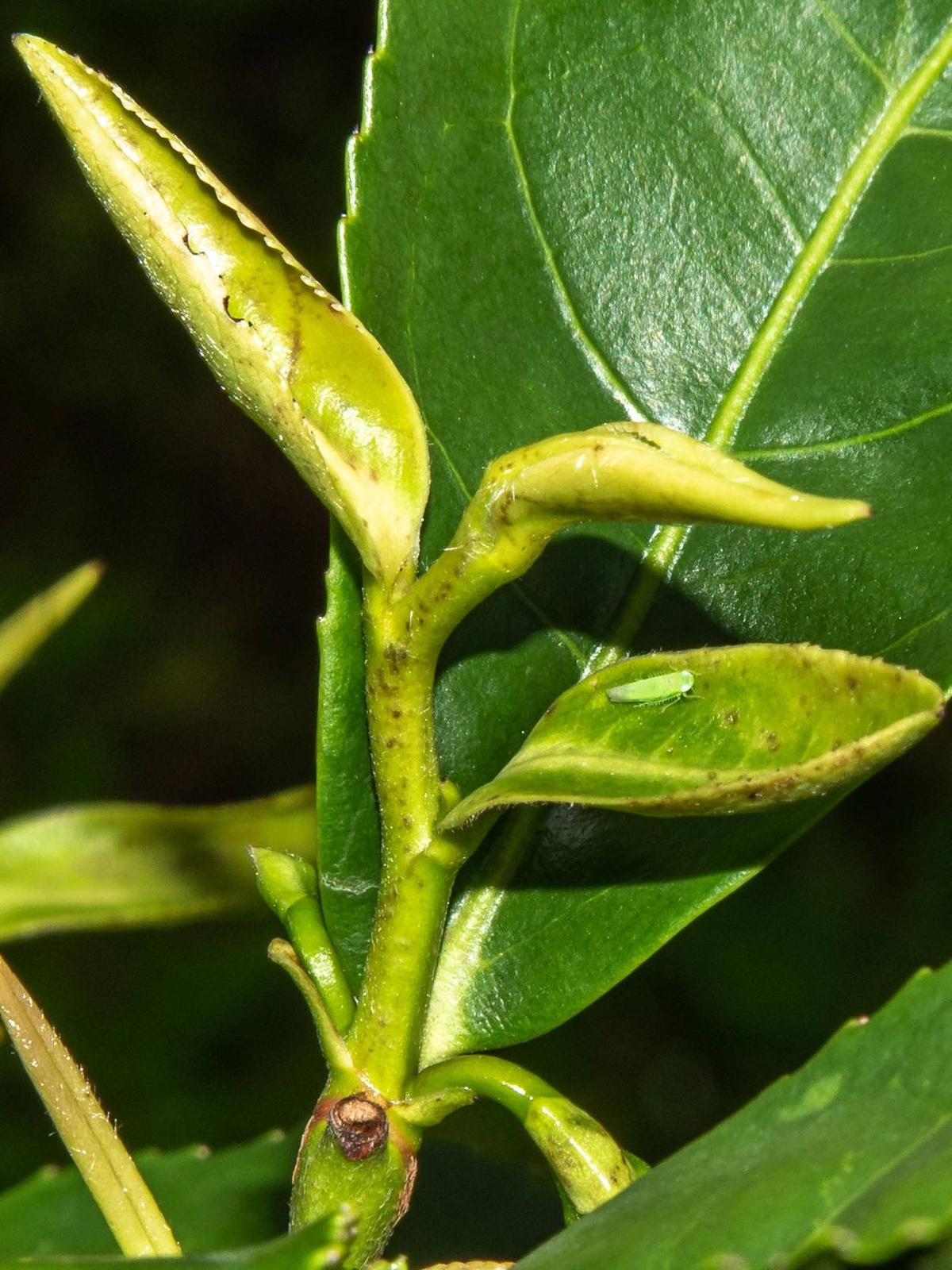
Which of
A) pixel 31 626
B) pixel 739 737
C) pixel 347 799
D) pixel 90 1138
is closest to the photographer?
pixel 739 737

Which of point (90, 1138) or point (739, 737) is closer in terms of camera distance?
point (739, 737)

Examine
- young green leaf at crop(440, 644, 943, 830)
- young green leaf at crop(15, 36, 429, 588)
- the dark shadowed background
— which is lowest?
the dark shadowed background

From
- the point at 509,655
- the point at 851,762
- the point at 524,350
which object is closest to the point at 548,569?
the point at 509,655

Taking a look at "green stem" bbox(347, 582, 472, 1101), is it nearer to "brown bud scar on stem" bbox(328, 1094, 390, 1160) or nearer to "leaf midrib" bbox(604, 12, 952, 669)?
"brown bud scar on stem" bbox(328, 1094, 390, 1160)

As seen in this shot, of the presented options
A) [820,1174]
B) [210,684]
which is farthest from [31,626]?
[210,684]

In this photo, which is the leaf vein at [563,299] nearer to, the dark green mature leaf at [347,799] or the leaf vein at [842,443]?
the leaf vein at [842,443]

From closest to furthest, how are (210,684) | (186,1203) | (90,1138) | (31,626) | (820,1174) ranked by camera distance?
(820,1174), (90,1138), (31,626), (186,1203), (210,684)

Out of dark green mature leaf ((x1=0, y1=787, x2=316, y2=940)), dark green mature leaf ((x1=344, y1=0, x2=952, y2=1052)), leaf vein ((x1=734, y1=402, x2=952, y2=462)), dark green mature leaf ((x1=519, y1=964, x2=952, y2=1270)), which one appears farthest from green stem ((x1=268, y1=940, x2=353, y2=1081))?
leaf vein ((x1=734, y1=402, x2=952, y2=462))

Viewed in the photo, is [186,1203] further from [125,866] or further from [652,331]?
[652,331]
